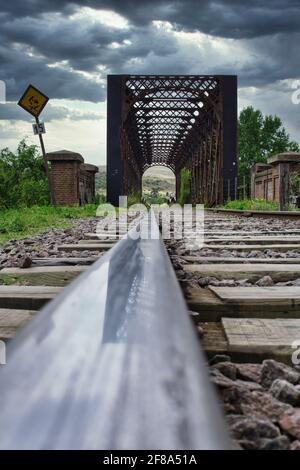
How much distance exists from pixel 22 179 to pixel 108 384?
55.4 ft

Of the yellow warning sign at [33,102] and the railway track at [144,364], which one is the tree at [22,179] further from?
the railway track at [144,364]

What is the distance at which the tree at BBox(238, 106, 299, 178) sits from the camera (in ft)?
196

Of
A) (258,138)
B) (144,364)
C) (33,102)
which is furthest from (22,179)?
(258,138)

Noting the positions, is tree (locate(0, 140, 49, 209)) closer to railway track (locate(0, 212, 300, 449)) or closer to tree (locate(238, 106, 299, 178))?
railway track (locate(0, 212, 300, 449))

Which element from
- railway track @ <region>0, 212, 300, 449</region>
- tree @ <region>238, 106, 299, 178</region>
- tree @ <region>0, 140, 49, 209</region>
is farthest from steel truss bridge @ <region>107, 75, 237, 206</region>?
tree @ <region>238, 106, 299, 178</region>

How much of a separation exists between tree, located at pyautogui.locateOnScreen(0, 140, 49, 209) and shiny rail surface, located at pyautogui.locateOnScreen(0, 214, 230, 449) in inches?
459

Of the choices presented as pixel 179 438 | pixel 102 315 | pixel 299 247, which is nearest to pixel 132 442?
pixel 179 438

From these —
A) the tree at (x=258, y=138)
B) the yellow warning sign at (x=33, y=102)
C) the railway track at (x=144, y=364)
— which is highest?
the tree at (x=258, y=138)

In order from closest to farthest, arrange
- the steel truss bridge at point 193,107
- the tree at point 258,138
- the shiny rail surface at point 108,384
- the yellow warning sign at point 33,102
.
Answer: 1. the shiny rail surface at point 108,384
2. the yellow warning sign at point 33,102
3. the steel truss bridge at point 193,107
4. the tree at point 258,138

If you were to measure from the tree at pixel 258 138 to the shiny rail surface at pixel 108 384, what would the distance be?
197 feet

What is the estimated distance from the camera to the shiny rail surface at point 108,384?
39 cm

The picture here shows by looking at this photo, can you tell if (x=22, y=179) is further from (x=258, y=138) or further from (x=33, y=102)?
(x=258, y=138)

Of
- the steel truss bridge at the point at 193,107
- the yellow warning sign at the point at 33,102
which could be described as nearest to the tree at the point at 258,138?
the steel truss bridge at the point at 193,107
